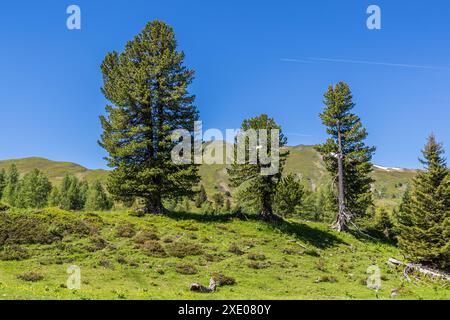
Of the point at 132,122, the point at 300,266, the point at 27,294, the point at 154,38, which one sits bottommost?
the point at 300,266

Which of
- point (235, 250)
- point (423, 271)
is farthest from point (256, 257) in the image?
point (423, 271)

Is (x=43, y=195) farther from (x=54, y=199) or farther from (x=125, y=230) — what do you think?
(x=125, y=230)

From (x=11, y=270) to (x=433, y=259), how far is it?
106 feet

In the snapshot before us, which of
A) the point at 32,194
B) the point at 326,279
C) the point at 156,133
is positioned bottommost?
the point at 326,279

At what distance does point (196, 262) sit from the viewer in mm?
27203

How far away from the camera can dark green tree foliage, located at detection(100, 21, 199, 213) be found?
129 ft

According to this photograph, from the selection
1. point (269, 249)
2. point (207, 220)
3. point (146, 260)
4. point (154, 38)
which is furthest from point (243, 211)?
point (154, 38)

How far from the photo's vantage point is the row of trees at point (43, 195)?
99.7m

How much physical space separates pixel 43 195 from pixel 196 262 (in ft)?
305

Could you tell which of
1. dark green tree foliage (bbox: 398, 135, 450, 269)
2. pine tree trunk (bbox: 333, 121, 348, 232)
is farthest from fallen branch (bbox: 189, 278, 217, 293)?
pine tree trunk (bbox: 333, 121, 348, 232)

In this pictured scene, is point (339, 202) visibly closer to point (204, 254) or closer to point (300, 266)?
point (300, 266)

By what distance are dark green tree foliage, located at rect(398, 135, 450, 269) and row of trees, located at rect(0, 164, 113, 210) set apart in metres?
74.0

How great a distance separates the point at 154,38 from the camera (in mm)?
43250

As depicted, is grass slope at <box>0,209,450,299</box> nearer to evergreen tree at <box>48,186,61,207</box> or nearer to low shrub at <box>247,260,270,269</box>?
low shrub at <box>247,260,270,269</box>
